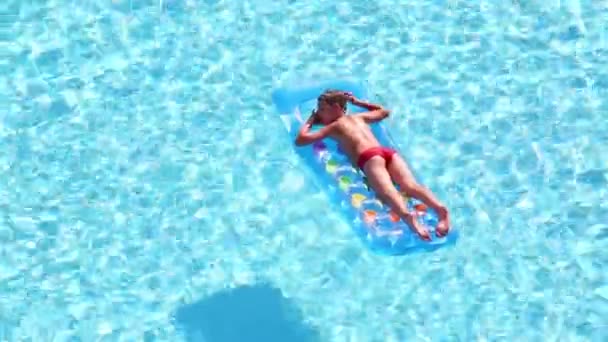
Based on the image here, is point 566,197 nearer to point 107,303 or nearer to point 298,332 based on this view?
point 298,332

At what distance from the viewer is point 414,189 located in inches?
269

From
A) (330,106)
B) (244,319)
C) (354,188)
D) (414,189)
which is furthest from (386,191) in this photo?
(244,319)

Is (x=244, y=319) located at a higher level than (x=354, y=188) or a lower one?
lower

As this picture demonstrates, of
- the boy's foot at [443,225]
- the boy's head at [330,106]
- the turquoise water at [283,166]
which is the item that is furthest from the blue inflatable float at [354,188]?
the turquoise water at [283,166]

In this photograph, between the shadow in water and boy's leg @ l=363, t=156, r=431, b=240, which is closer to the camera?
boy's leg @ l=363, t=156, r=431, b=240

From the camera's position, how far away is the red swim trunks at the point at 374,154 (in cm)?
697

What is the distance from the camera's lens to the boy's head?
723cm

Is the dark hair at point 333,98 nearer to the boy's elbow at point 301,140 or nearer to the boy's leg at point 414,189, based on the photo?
the boy's elbow at point 301,140

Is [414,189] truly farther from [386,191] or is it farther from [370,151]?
[370,151]

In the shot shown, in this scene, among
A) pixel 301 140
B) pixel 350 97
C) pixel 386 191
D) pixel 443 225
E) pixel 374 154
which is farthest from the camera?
pixel 350 97

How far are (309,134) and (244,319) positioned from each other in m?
1.23

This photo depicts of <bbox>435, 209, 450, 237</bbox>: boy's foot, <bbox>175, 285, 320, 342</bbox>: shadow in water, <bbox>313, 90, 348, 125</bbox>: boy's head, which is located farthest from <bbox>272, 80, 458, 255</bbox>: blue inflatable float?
<bbox>175, 285, 320, 342</bbox>: shadow in water

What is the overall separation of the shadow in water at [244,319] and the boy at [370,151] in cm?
98

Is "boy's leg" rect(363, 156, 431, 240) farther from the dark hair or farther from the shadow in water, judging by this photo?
the shadow in water
